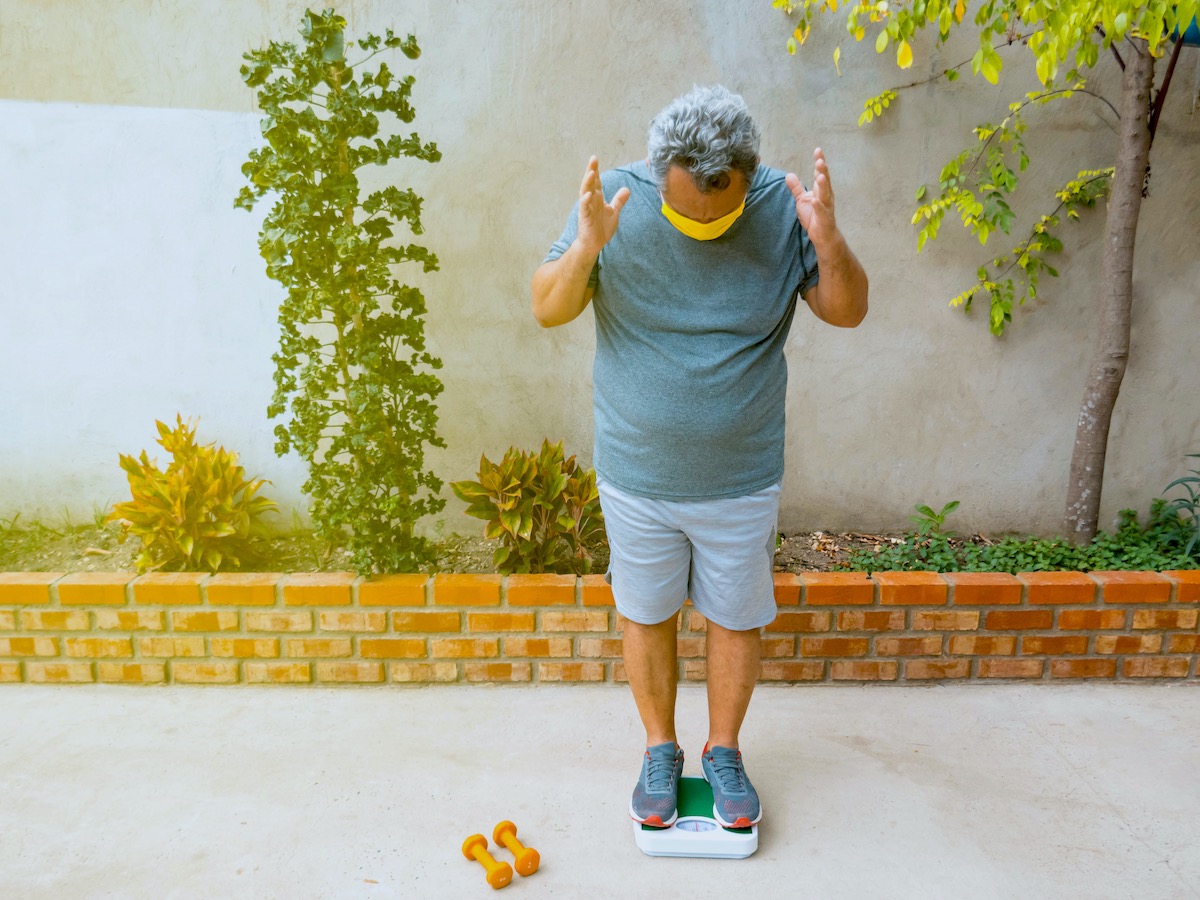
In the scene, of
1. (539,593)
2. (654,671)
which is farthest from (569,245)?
(539,593)

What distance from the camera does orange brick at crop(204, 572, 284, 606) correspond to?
269 cm

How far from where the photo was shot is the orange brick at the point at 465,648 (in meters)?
2.72

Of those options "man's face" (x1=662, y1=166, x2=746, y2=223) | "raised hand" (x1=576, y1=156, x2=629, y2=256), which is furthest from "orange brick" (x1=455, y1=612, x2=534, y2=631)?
"man's face" (x1=662, y1=166, x2=746, y2=223)

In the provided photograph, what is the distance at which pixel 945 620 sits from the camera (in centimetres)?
271

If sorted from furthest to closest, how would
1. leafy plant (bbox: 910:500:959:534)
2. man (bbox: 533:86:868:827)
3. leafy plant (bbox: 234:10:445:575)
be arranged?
leafy plant (bbox: 910:500:959:534) < leafy plant (bbox: 234:10:445:575) < man (bbox: 533:86:868:827)

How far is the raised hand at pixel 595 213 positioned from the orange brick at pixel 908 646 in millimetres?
1644

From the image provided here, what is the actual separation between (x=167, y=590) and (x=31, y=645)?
50cm

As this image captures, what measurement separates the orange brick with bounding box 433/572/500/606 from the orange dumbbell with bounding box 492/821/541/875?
80cm

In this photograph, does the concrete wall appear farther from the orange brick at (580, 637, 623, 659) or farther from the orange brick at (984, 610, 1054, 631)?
the orange brick at (580, 637, 623, 659)

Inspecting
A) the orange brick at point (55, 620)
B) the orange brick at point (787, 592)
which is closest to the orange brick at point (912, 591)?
the orange brick at point (787, 592)

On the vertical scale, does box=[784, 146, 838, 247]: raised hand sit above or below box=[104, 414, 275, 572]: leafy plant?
above

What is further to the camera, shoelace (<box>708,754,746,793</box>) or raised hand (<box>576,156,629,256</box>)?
shoelace (<box>708,754,746,793</box>)

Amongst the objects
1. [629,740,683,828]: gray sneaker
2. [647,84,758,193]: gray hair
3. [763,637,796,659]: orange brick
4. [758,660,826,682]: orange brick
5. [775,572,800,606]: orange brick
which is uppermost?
[647,84,758,193]: gray hair

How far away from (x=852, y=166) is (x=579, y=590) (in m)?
1.80
